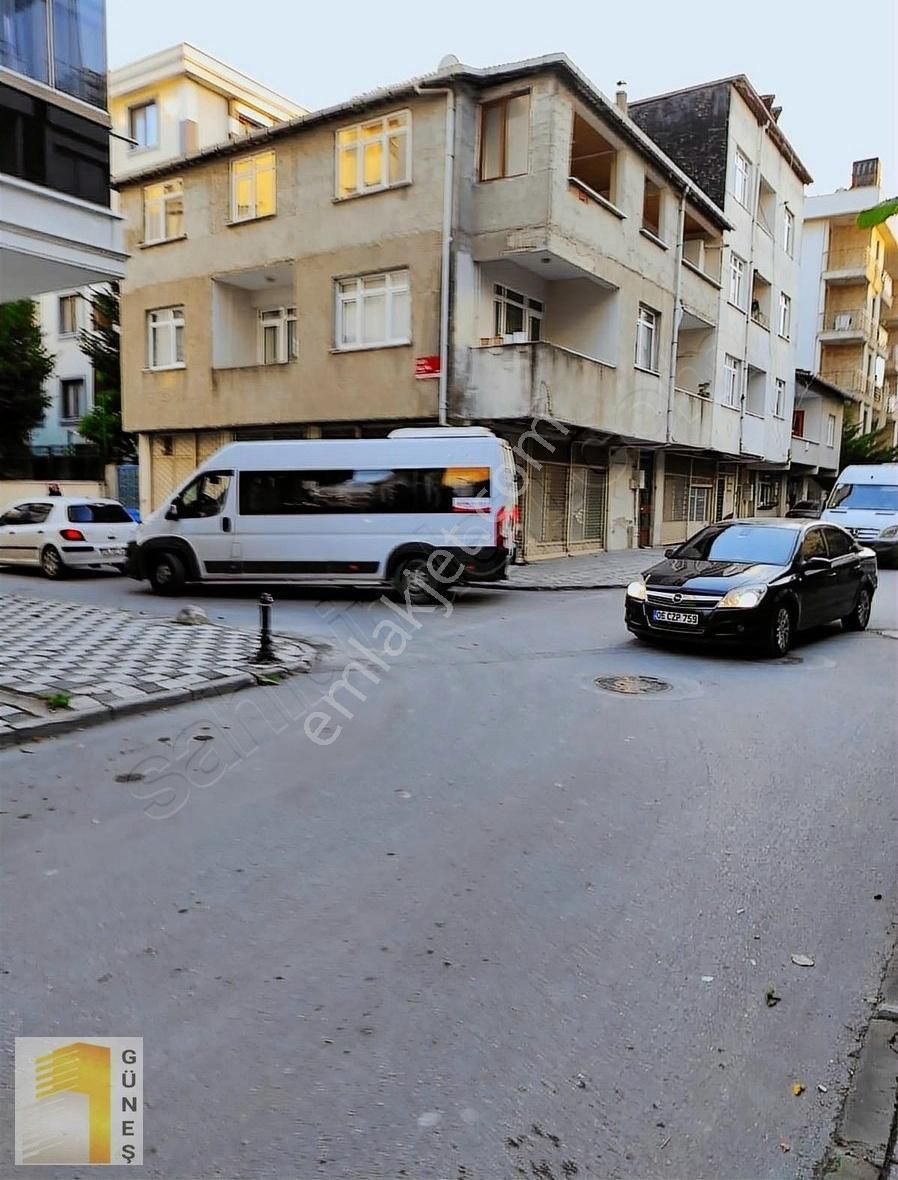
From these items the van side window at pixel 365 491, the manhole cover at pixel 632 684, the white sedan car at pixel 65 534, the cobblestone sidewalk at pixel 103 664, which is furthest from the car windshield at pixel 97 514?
the manhole cover at pixel 632 684

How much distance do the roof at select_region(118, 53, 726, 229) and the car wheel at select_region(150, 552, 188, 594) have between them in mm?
11036

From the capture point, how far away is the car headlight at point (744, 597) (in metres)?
9.18

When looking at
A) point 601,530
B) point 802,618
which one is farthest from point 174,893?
point 601,530

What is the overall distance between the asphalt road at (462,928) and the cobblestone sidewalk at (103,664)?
14.0 inches

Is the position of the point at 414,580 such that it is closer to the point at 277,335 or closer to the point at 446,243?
the point at 446,243

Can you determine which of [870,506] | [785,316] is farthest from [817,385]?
[870,506]

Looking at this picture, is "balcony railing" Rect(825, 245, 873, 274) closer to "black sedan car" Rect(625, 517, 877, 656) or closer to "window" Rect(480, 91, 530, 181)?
"window" Rect(480, 91, 530, 181)

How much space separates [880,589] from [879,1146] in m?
16.6

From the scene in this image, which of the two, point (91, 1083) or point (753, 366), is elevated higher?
point (753, 366)

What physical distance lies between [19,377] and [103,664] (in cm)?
2473

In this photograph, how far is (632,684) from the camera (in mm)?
8250

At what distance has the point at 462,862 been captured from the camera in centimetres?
434

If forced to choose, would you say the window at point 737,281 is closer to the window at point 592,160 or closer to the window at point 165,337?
the window at point 592,160

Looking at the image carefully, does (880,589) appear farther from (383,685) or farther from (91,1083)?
(91,1083)
